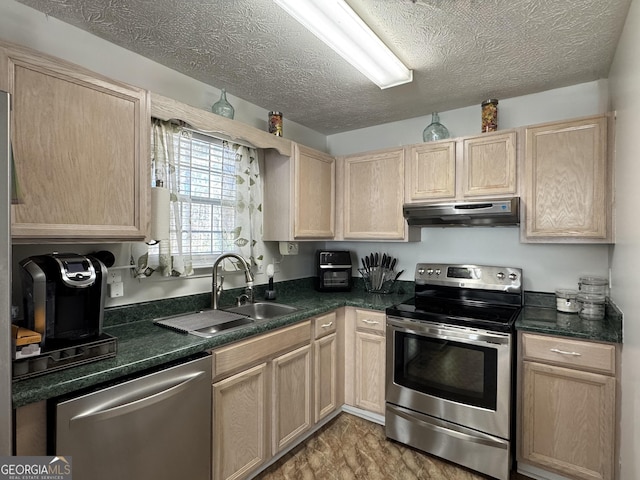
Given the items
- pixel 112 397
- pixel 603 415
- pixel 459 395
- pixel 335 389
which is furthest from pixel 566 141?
pixel 112 397

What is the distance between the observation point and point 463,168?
2418 mm

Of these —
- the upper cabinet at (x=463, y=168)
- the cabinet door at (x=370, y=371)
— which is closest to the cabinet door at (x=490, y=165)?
the upper cabinet at (x=463, y=168)

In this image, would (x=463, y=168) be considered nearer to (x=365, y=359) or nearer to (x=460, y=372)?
(x=460, y=372)

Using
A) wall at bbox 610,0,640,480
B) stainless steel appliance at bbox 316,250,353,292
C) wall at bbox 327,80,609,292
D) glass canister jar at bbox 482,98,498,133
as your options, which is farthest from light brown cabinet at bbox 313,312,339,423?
glass canister jar at bbox 482,98,498,133

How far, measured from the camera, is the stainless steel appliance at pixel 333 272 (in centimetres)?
297

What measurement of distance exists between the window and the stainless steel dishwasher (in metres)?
0.87

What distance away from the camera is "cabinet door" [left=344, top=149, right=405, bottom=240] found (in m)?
2.71

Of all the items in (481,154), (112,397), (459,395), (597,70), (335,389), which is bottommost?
(335,389)

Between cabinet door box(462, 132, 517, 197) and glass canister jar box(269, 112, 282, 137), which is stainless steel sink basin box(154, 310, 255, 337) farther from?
cabinet door box(462, 132, 517, 197)

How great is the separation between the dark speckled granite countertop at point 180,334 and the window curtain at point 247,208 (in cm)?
32

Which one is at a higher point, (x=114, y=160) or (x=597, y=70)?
(x=597, y=70)

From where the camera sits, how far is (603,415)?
1738 millimetres

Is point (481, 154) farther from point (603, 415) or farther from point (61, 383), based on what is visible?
point (61, 383)

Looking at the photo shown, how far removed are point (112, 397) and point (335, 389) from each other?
163 centimetres
